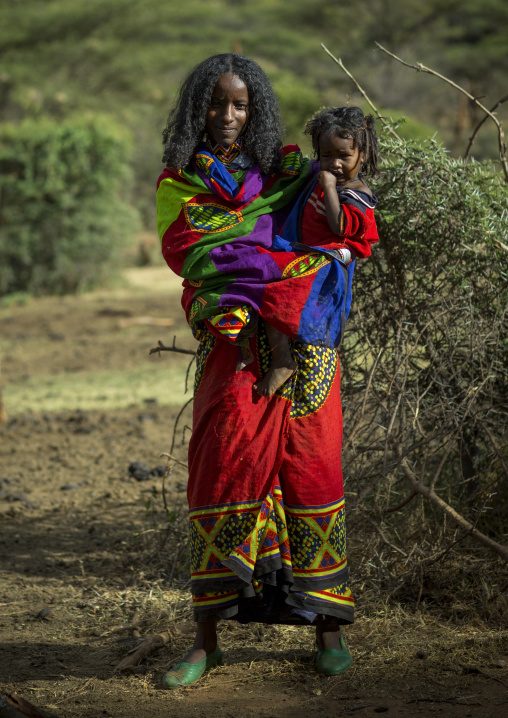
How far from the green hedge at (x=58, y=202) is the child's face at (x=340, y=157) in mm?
8823

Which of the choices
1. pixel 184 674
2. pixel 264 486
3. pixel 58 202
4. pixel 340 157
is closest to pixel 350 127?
pixel 340 157

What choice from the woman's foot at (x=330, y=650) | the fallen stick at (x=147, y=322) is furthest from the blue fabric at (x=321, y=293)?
the fallen stick at (x=147, y=322)

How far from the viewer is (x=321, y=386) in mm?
2369

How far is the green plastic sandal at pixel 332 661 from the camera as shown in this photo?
95.3 inches

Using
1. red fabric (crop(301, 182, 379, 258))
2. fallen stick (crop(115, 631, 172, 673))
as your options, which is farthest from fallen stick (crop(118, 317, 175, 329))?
red fabric (crop(301, 182, 379, 258))

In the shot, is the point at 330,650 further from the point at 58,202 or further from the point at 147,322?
the point at 58,202

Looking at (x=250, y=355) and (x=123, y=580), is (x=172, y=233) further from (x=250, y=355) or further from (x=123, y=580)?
(x=123, y=580)

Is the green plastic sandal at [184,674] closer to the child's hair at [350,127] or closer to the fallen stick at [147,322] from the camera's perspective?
the child's hair at [350,127]

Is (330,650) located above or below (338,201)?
below

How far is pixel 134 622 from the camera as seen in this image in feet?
9.83

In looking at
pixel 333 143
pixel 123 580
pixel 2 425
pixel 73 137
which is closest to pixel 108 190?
pixel 73 137

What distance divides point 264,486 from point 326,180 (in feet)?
2.94

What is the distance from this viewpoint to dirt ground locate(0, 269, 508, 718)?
7.62 ft

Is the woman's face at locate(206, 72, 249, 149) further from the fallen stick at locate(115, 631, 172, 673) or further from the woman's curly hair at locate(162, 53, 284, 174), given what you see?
the fallen stick at locate(115, 631, 172, 673)
